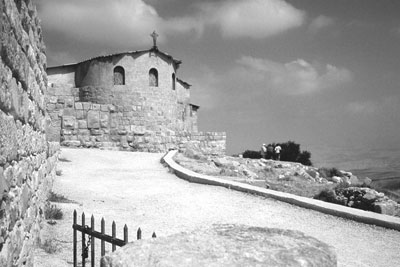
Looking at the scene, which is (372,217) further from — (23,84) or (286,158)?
(286,158)

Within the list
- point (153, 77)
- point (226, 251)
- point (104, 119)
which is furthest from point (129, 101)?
point (226, 251)

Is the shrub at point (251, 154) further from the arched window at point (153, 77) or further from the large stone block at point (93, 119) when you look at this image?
the large stone block at point (93, 119)

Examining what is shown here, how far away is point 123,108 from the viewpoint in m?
21.6

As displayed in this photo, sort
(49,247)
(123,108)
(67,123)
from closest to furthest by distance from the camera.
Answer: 1. (49,247)
2. (67,123)
3. (123,108)

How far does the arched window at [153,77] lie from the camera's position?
948 inches

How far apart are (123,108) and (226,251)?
20231mm

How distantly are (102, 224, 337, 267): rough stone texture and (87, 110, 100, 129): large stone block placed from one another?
55.1 ft

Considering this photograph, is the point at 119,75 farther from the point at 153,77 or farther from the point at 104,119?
the point at 104,119

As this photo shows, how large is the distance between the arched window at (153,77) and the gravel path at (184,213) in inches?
559

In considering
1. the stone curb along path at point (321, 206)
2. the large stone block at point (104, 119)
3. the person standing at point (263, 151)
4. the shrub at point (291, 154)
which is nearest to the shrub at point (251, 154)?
the shrub at point (291, 154)

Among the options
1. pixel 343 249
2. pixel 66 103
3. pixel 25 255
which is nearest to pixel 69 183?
pixel 25 255

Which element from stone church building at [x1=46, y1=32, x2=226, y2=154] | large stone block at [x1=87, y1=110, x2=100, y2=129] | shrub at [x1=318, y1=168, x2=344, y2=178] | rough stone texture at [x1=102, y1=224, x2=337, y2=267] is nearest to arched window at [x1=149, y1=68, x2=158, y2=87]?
stone church building at [x1=46, y1=32, x2=226, y2=154]

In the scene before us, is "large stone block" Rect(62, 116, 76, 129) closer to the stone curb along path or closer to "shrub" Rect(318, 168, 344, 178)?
the stone curb along path

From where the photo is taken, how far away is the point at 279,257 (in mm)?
1982
